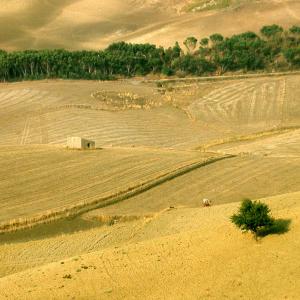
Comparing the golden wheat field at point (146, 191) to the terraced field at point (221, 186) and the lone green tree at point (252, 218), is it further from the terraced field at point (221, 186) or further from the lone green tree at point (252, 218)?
the lone green tree at point (252, 218)

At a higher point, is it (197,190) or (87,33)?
(87,33)

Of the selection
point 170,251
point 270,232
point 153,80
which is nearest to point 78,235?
point 170,251

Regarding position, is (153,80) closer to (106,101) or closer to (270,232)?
(106,101)

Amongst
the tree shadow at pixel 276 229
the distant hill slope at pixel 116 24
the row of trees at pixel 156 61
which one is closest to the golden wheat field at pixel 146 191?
the tree shadow at pixel 276 229

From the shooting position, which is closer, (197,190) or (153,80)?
(197,190)

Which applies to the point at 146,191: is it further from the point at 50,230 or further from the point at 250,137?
the point at 250,137

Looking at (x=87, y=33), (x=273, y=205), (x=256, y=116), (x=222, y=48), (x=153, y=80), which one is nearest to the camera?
(x=273, y=205)

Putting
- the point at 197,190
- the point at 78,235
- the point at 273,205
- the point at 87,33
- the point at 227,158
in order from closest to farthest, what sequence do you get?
the point at 273,205
the point at 78,235
the point at 197,190
the point at 227,158
the point at 87,33
